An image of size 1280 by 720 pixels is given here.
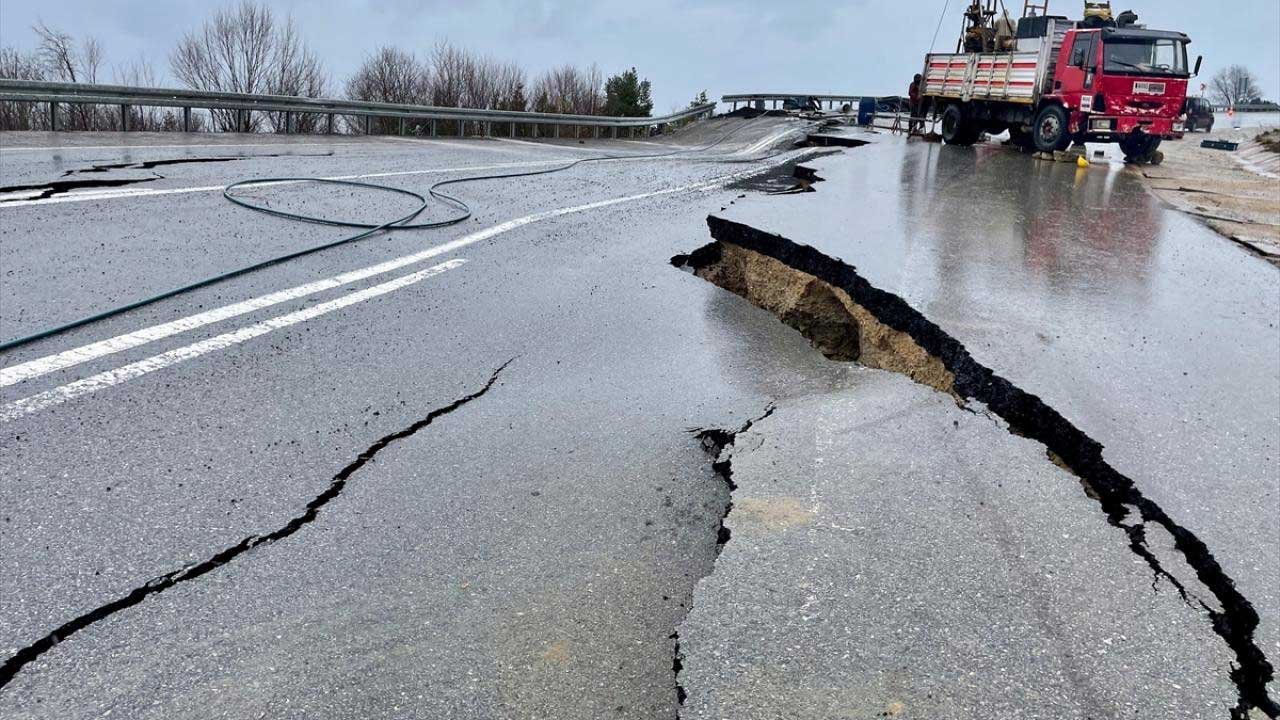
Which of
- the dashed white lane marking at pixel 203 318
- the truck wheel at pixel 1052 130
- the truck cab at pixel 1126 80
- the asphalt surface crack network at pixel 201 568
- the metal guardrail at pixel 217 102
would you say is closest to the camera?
the asphalt surface crack network at pixel 201 568

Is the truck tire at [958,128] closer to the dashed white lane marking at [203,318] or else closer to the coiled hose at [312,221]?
the coiled hose at [312,221]

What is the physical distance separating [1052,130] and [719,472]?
17803mm

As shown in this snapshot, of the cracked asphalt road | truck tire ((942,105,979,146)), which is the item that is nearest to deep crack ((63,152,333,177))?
the cracked asphalt road

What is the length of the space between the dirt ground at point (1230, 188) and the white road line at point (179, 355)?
7911 millimetres

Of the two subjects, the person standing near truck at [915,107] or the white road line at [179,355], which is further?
the person standing near truck at [915,107]

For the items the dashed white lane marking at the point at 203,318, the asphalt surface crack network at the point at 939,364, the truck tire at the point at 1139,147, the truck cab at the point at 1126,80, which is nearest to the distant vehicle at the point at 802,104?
the truck tire at the point at 1139,147

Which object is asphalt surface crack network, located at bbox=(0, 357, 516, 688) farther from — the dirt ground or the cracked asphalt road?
the dirt ground

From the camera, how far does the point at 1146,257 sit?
312 inches

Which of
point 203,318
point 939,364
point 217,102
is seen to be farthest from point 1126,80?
point 203,318

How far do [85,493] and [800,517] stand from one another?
2.14m

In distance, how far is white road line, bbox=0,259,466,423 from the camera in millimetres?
3402

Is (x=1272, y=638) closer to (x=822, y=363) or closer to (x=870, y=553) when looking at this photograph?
(x=870, y=553)

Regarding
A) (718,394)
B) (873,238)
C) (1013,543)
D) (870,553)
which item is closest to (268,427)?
(718,394)

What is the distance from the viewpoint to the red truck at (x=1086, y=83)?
17.5 meters
